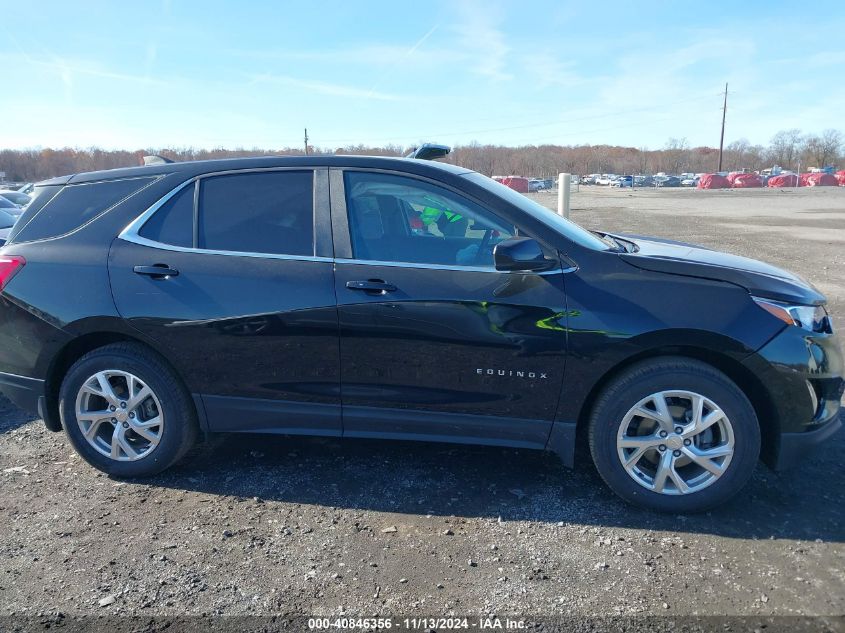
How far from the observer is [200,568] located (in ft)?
9.59

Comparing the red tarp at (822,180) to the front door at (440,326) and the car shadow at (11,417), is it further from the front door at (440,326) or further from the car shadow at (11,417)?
the car shadow at (11,417)

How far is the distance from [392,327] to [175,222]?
148 cm

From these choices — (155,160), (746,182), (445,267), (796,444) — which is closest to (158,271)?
(155,160)

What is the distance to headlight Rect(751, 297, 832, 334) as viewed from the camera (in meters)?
3.17

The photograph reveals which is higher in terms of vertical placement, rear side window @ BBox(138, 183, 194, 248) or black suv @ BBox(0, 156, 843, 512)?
rear side window @ BBox(138, 183, 194, 248)

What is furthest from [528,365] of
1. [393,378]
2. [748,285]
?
[748,285]

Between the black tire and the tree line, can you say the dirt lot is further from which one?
the tree line

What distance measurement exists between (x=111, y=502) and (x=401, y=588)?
1.85 meters

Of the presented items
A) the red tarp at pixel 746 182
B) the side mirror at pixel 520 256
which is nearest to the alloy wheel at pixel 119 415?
the side mirror at pixel 520 256

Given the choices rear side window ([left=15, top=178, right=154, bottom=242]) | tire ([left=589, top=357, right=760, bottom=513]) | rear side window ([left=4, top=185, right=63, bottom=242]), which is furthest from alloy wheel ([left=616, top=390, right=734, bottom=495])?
rear side window ([left=4, top=185, right=63, bottom=242])

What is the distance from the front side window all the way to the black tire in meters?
1.36

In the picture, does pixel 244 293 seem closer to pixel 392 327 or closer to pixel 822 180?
pixel 392 327

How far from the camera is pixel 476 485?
12.0 ft

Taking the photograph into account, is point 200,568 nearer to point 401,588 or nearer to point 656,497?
point 401,588
